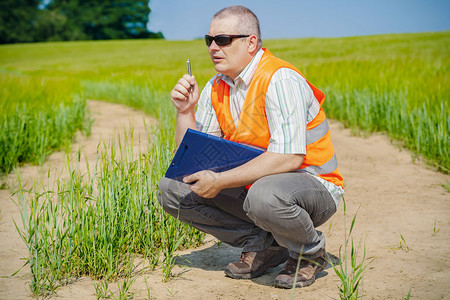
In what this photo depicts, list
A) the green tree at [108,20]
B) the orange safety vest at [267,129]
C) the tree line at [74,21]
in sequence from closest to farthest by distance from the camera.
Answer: the orange safety vest at [267,129] → the tree line at [74,21] → the green tree at [108,20]

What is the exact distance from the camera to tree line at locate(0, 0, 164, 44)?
6206 cm

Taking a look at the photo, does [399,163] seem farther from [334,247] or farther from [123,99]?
[123,99]

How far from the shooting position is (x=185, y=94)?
231cm

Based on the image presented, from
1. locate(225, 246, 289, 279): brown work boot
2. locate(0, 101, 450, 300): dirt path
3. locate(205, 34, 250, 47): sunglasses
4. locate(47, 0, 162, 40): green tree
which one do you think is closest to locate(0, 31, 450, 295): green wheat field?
locate(0, 101, 450, 300): dirt path

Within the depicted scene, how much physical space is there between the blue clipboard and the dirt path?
1.63 feet

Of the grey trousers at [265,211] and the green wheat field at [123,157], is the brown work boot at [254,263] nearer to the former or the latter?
the grey trousers at [265,211]

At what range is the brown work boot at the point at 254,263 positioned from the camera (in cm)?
232

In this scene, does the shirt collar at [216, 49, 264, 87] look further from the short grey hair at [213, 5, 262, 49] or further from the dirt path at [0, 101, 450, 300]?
the dirt path at [0, 101, 450, 300]

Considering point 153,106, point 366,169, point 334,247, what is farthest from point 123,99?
point 334,247

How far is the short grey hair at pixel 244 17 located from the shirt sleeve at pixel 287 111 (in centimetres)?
26

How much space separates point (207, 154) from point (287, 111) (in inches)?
15.5

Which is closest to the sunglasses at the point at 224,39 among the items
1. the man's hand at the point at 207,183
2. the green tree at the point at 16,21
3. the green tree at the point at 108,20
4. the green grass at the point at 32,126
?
the man's hand at the point at 207,183

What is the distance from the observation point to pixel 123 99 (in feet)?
32.0

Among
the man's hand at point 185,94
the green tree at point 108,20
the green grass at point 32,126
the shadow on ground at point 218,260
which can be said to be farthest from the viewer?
the green tree at point 108,20
